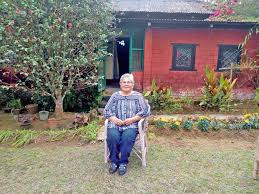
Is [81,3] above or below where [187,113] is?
above

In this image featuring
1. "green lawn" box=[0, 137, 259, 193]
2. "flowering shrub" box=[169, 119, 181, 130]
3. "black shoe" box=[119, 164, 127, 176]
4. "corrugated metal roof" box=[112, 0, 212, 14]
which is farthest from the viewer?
"corrugated metal roof" box=[112, 0, 212, 14]

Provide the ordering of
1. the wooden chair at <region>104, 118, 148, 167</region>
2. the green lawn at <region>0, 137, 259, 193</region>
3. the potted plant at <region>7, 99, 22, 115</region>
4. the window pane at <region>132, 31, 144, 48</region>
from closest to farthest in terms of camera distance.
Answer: the green lawn at <region>0, 137, 259, 193</region>, the wooden chair at <region>104, 118, 148, 167</region>, the potted plant at <region>7, 99, 22, 115</region>, the window pane at <region>132, 31, 144, 48</region>

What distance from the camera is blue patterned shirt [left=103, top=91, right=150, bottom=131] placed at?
395cm

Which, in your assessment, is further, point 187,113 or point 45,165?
point 187,113

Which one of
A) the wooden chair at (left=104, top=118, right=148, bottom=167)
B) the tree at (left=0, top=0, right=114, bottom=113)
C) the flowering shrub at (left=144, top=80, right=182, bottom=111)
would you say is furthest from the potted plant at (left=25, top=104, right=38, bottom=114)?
the wooden chair at (left=104, top=118, right=148, bottom=167)

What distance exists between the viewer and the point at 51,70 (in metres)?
5.75

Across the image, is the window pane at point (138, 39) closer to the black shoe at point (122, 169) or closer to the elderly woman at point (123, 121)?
the elderly woman at point (123, 121)

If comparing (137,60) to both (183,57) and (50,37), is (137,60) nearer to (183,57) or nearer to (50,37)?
(183,57)

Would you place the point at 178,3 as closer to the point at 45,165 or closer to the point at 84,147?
the point at 84,147

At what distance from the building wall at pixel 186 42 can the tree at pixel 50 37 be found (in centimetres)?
294

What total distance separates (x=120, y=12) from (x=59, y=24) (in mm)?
2732

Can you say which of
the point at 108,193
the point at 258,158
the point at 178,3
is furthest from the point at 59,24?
the point at 178,3

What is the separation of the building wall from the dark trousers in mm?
5135

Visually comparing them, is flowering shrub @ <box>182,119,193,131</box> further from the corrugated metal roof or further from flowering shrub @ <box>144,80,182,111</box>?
the corrugated metal roof
